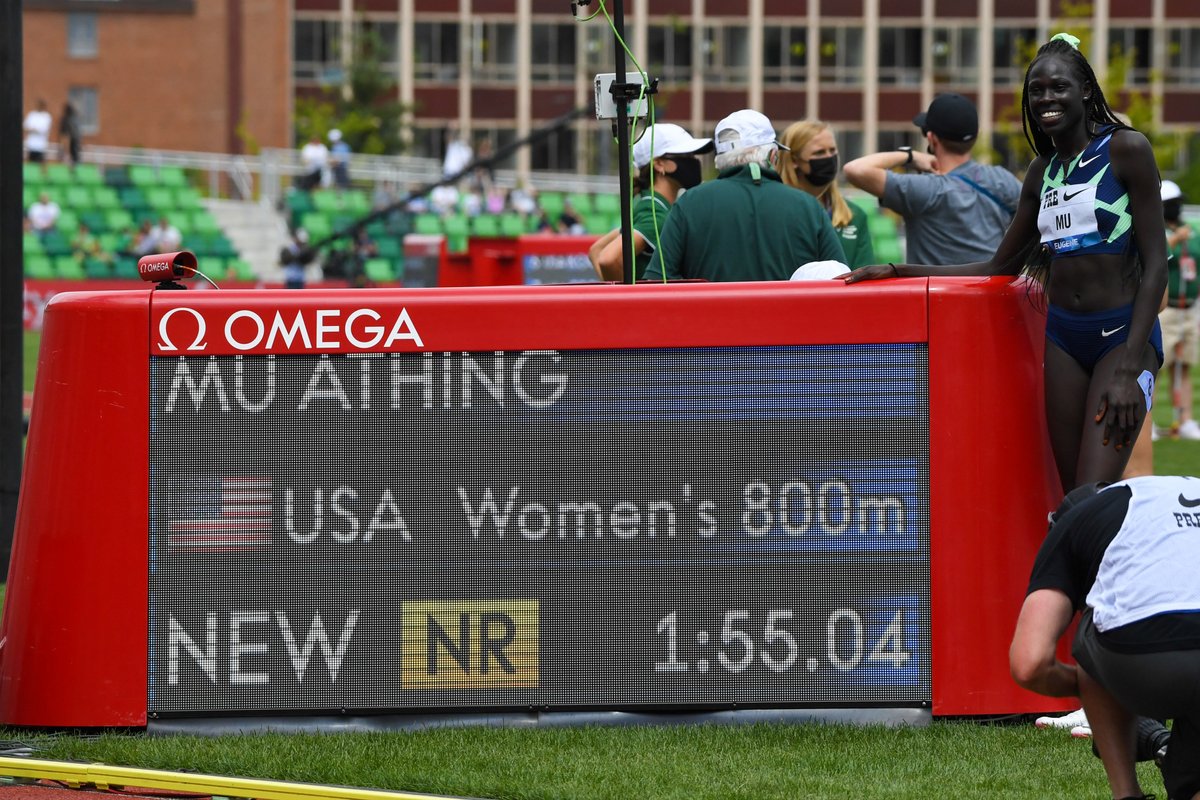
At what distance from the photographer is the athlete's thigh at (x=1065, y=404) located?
528cm

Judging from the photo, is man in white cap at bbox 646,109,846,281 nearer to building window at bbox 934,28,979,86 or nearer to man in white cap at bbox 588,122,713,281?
man in white cap at bbox 588,122,713,281

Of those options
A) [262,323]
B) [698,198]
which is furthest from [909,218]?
[262,323]

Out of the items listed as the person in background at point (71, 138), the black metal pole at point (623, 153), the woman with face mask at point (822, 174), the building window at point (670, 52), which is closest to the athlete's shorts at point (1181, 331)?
the woman with face mask at point (822, 174)

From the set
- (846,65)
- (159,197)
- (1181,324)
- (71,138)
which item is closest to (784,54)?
(846,65)

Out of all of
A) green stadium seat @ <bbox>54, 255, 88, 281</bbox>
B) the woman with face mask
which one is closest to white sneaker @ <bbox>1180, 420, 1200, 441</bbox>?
the woman with face mask

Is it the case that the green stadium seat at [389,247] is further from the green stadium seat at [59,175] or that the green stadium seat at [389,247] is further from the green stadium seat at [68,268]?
the green stadium seat at [59,175]

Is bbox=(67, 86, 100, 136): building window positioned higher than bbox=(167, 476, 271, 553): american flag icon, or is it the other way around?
bbox=(67, 86, 100, 136): building window

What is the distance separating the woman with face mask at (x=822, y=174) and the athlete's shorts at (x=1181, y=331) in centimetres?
765

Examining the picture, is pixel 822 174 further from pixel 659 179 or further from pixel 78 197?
pixel 78 197

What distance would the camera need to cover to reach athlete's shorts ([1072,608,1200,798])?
12.9 feet

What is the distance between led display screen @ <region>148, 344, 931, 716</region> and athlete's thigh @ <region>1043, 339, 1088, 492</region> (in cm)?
36

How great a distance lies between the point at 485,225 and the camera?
37.9 meters

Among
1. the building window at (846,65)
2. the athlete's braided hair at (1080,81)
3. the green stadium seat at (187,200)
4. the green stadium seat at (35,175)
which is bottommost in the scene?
the athlete's braided hair at (1080,81)

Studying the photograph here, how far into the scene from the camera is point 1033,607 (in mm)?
4223
